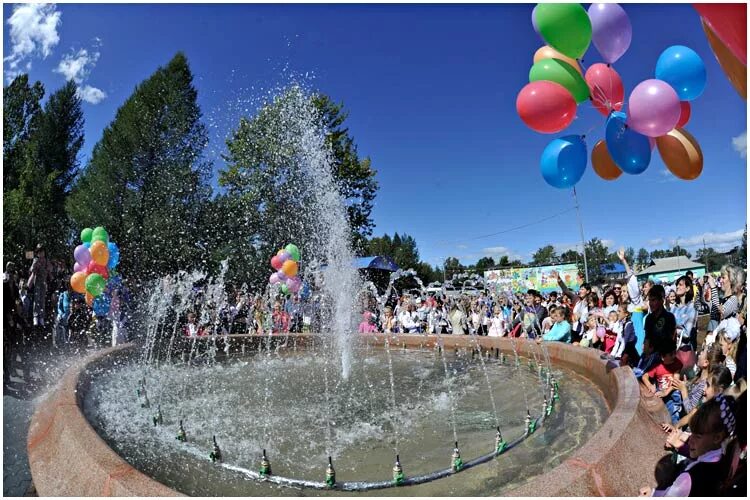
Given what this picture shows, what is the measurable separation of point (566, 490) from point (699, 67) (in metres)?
3.89

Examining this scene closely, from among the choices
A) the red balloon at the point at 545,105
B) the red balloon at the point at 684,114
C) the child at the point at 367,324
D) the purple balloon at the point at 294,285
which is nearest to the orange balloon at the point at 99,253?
the purple balloon at the point at 294,285

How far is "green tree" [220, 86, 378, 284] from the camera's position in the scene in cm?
2428

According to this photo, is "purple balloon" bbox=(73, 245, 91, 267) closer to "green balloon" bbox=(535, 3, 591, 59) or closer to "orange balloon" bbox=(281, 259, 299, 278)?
"orange balloon" bbox=(281, 259, 299, 278)

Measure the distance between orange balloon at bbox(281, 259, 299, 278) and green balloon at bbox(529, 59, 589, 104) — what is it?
36.3 feet

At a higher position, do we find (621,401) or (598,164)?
(598,164)

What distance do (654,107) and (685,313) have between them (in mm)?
4383

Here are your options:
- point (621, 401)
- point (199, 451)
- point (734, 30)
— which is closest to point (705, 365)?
point (621, 401)

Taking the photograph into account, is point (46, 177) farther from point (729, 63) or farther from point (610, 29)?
point (729, 63)

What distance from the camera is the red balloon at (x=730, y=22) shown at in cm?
223

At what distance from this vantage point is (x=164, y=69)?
27641mm

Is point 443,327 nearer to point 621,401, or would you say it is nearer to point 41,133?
point 621,401

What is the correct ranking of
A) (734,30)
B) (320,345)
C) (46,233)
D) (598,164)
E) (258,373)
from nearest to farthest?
(734,30)
(598,164)
(258,373)
(320,345)
(46,233)

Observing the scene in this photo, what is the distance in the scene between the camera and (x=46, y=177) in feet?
104

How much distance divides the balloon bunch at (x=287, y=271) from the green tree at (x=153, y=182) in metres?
12.5
